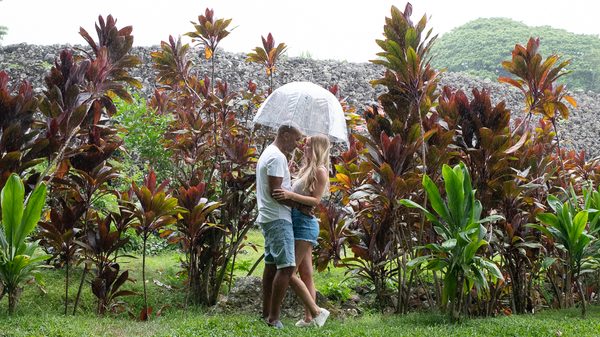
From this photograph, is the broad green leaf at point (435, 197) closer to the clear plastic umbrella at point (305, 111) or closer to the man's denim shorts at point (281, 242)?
the clear plastic umbrella at point (305, 111)

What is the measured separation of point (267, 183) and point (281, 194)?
132mm

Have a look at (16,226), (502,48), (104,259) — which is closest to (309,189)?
(104,259)

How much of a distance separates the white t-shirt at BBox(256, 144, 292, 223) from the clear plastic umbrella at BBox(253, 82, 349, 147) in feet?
0.87

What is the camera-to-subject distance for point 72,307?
14.0 ft

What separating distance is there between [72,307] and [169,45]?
231 centimetres

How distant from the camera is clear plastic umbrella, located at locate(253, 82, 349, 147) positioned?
3801 millimetres

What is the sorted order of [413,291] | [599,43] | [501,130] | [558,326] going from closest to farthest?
[558,326]
[501,130]
[413,291]
[599,43]

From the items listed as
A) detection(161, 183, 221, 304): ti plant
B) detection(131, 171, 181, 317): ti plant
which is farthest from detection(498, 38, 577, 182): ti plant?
detection(131, 171, 181, 317): ti plant

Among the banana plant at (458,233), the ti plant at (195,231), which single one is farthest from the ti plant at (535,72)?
the ti plant at (195,231)

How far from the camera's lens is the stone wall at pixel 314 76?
12.6m

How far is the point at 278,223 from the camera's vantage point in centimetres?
357

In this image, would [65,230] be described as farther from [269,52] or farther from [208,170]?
[269,52]

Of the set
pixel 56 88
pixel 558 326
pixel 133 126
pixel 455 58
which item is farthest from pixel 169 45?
pixel 455 58

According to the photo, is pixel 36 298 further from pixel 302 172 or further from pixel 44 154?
pixel 302 172
